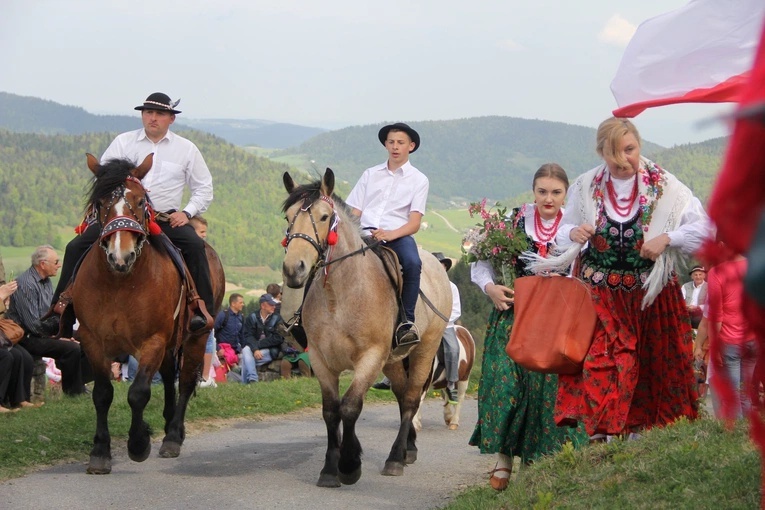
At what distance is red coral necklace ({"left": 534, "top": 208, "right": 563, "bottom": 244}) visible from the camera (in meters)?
8.01

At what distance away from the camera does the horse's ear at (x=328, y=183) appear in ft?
27.7

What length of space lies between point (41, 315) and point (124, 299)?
161 inches

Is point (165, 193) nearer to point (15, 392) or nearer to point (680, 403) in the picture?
point (15, 392)

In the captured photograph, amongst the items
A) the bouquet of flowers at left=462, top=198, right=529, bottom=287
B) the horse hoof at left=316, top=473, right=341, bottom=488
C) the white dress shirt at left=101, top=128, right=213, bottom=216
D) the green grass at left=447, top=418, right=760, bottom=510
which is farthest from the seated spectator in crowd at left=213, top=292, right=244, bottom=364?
the green grass at left=447, top=418, right=760, bottom=510

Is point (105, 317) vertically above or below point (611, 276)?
below

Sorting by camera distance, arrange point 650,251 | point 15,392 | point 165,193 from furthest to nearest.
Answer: point 15,392 < point 165,193 < point 650,251

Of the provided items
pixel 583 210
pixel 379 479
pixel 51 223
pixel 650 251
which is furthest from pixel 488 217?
pixel 51 223

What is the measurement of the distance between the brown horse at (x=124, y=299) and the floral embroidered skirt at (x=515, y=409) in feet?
9.39

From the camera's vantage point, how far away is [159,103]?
34.0 feet

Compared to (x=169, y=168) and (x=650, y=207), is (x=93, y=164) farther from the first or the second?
(x=650, y=207)

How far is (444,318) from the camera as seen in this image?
10.4 metres

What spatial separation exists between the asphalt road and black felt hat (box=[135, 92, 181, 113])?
322 cm

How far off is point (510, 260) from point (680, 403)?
1.73m

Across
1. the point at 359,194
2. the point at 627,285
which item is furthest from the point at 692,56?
the point at 359,194
